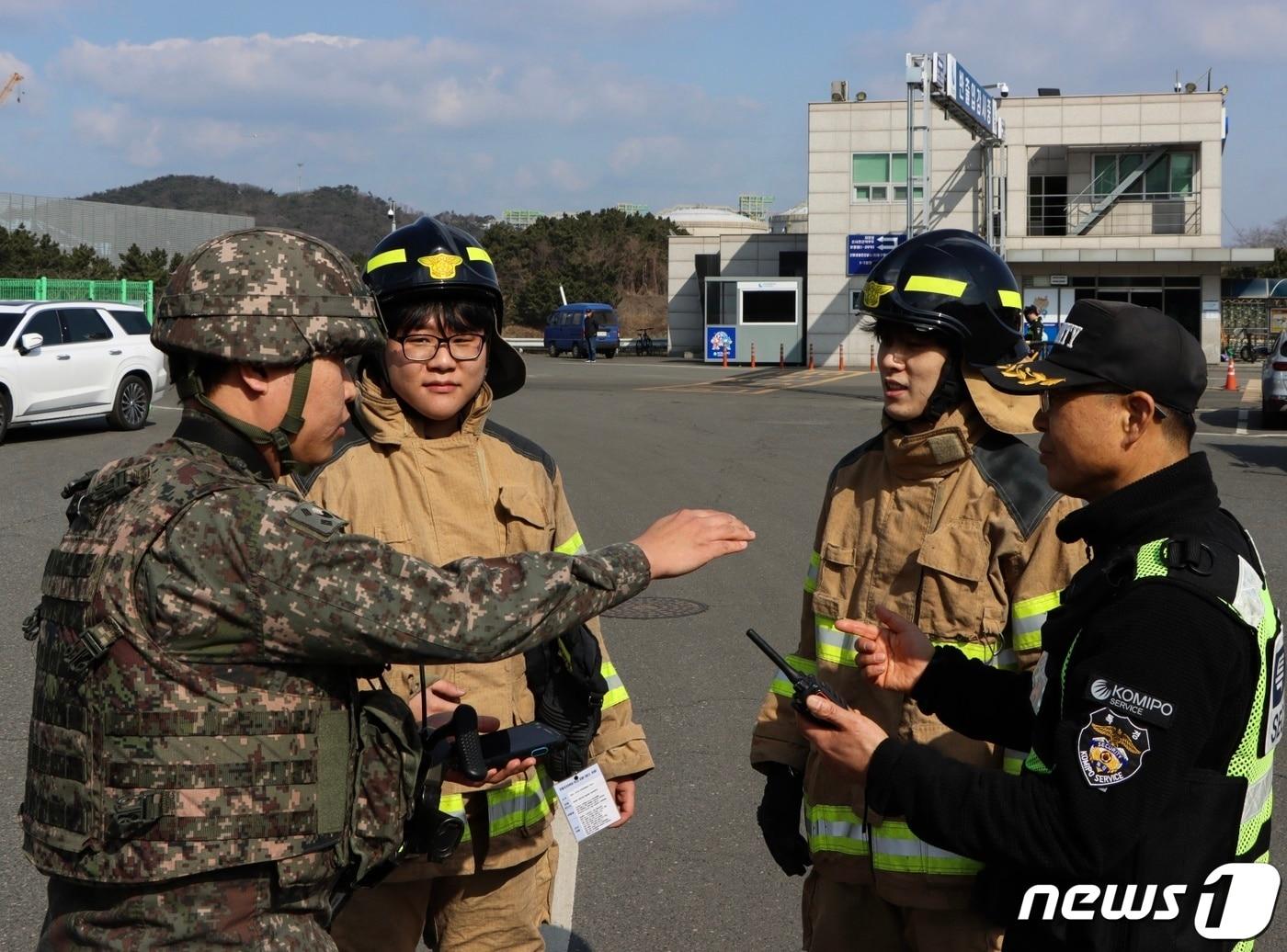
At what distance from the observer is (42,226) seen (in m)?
71.6

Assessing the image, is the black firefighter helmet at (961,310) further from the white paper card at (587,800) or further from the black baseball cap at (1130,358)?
the white paper card at (587,800)

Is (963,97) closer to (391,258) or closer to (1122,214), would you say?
(1122,214)

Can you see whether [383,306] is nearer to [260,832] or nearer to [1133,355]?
[260,832]

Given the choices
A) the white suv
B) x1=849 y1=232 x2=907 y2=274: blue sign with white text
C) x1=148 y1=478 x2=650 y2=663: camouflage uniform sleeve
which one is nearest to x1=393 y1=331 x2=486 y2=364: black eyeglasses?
x1=148 y1=478 x2=650 y2=663: camouflage uniform sleeve

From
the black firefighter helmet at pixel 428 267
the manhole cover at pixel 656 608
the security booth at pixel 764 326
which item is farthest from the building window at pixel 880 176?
the black firefighter helmet at pixel 428 267

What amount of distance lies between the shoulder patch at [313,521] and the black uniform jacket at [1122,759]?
103cm

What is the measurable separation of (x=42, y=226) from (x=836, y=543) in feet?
252

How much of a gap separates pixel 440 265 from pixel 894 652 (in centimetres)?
151

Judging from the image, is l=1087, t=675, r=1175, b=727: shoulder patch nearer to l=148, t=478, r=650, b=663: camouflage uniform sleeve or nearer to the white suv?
l=148, t=478, r=650, b=663: camouflage uniform sleeve

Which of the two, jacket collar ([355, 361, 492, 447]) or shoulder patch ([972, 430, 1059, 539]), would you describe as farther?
jacket collar ([355, 361, 492, 447])

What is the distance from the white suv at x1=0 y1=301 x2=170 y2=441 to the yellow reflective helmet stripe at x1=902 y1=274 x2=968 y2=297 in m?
16.3

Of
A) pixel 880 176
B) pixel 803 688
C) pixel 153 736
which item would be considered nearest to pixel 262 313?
pixel 153 736

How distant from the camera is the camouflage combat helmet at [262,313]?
2.33 meters

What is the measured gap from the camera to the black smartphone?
2.70m
